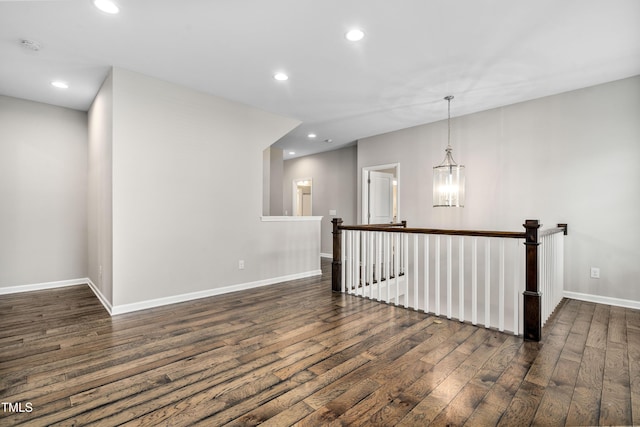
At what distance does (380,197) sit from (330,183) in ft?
5.25

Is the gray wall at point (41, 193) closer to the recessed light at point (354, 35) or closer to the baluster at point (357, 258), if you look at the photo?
the baluster at point (357, 258)

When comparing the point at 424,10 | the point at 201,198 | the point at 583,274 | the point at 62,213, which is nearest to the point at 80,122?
the point at 62,213

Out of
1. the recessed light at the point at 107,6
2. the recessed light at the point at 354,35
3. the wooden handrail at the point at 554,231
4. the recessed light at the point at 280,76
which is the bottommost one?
the wooden handrail at the point at 554,231

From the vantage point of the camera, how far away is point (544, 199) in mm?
4324

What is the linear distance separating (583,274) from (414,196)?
2.61m

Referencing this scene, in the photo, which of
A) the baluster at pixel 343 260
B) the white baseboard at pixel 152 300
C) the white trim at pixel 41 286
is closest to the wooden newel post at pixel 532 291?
the baluster at pixel 343 260

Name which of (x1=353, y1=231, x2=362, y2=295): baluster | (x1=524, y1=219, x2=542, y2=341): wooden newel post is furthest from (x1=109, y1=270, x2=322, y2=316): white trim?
(x1=524, y1=219, x2=542, y2=341): wooden newel post

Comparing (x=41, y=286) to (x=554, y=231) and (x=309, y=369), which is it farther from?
(x=554, y=231)

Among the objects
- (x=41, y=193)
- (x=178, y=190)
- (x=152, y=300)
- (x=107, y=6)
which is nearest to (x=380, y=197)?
(x=178, y=190)

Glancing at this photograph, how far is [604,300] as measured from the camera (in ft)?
12.7

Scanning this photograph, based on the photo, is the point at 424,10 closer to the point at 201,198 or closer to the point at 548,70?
the point at 548,70

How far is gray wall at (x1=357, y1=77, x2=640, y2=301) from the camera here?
3756 mm

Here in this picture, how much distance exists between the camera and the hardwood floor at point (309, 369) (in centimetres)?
174

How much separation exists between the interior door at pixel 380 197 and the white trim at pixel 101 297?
4.62m
